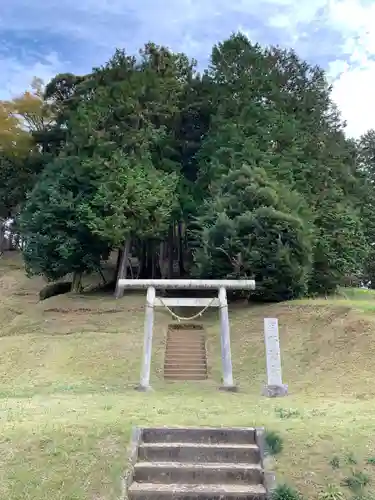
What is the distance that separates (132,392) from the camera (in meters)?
13.7

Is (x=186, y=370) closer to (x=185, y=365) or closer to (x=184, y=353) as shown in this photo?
(x=185, y=365)

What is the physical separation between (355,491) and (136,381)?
34.1ft

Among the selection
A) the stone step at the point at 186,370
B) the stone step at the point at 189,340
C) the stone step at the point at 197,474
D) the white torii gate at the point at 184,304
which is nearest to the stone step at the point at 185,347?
the stone step at the point at 189,340

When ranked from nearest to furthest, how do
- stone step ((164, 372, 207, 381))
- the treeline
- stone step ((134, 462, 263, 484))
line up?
stone step ((134, 462, 263, 484)), stone step ((164, 372, 207, 381)), the treeline

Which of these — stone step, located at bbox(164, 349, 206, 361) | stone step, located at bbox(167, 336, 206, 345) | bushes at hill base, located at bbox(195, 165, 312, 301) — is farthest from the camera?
bushes at hill base, located at bbox(195, 165, 312, 301)

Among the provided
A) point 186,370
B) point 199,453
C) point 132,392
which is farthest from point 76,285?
point 199,453

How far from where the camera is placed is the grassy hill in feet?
23.2

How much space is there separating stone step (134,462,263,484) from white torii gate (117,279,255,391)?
679cm

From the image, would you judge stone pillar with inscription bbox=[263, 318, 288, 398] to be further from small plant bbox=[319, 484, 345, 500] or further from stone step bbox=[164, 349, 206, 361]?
small plant bbox=[319, 484, 345, 500]

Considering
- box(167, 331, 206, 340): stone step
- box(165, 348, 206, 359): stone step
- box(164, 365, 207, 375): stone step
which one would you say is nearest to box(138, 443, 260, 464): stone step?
box(164, 365, 207, 375): stone step

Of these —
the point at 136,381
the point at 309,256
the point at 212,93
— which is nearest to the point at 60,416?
the point at 136,381

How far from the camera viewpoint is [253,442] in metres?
8.02

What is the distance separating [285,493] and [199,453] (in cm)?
149

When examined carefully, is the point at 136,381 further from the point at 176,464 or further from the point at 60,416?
the point at 176,464
